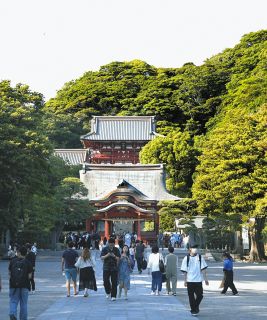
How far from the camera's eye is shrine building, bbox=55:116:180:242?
1925 inches

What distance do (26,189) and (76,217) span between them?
423 inches

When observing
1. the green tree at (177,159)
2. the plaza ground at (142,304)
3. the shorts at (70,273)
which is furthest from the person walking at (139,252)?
the green tree at (177,159)

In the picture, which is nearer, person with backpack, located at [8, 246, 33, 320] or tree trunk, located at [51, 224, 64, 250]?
person with backpack, located at [8, 246, 33, 320]

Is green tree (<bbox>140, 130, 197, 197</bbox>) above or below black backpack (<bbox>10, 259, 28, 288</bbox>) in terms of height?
above

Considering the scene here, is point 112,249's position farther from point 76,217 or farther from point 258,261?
point 76,217

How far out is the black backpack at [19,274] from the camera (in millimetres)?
10953

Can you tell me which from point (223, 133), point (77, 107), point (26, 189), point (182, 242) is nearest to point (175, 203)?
point (182, 242)

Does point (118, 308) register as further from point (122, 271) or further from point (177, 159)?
point (177, 159)

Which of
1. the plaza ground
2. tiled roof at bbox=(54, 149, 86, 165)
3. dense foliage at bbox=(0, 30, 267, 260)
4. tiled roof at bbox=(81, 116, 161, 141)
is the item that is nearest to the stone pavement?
the plaza ground

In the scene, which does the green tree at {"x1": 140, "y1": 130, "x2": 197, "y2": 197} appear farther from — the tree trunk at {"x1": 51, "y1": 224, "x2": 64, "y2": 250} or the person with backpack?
the person with backpack

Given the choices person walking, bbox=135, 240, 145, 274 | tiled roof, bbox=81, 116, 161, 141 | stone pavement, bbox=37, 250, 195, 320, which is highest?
tiled roof, bbox=81, 116, 161, 141

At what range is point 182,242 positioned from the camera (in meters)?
47.9

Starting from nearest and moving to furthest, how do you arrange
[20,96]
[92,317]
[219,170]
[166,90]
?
1. [92,317]
2. [219,170]
3. [20,96]
4. [166,90]

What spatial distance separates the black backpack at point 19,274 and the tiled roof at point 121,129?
58558 millimetres
